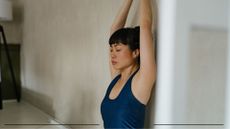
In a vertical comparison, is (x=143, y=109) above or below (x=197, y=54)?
below

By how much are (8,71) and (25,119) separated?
141cm

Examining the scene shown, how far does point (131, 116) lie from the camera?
1.11 m

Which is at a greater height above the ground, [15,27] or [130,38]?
[130,38]

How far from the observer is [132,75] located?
1.17 m

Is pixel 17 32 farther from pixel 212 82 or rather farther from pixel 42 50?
pixel 212 82

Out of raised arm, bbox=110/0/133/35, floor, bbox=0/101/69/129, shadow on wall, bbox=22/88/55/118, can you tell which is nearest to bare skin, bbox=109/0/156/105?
raised arm, bbox=110/0/133/35

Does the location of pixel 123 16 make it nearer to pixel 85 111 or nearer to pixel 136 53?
pixel 136 53

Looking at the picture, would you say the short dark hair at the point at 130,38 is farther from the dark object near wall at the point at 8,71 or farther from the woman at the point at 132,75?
the dark object near wall at the point at 8,71

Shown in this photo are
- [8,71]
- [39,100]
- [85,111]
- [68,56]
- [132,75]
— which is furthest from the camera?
[8,71]

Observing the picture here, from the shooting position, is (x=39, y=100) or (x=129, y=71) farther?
(x=39, y=100)

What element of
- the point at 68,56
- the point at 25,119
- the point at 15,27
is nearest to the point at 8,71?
the point at 15,27

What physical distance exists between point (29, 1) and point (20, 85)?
1.06 metres

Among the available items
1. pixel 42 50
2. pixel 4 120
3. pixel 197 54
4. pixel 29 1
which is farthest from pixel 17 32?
pixel 197 54

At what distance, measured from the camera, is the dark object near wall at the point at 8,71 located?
11.4 ft
